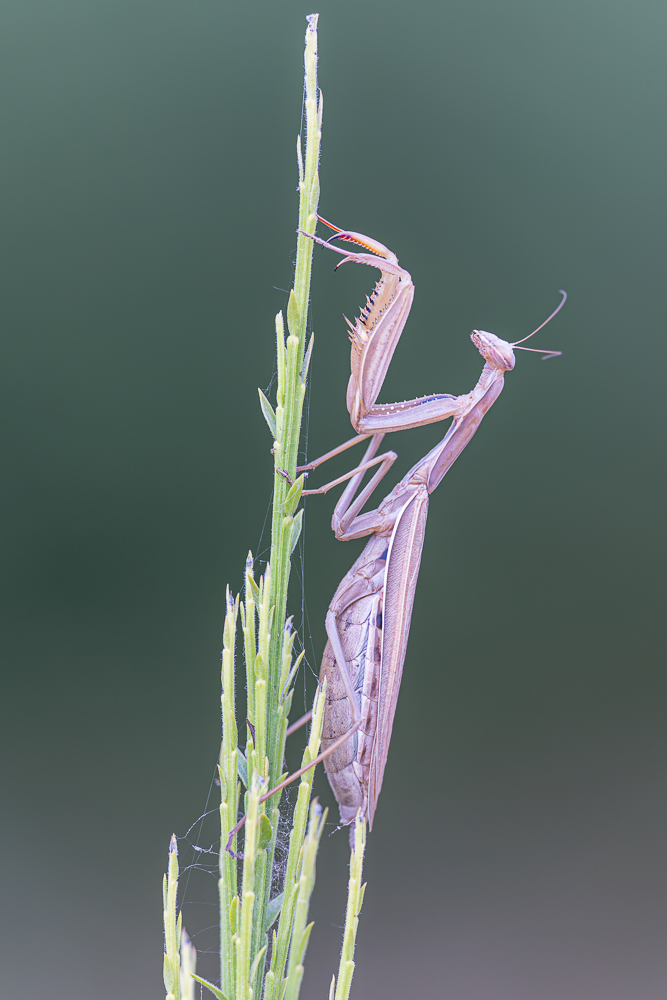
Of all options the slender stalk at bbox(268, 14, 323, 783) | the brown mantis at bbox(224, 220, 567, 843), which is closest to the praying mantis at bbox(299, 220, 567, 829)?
the brown mantis at bbox(224, 220, 567, 843)

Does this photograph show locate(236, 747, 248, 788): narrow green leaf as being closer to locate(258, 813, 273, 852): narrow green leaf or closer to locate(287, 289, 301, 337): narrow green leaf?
Result: locate(258, 813, 273, 852): narrow green leaf

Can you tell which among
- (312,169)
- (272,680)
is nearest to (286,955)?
(272,680)

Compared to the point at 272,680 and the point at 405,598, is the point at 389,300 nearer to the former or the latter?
the point at 405,598

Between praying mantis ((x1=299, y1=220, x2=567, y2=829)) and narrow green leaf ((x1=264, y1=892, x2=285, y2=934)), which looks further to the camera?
praying mantis ((x1=299, y1=220, x2=567, y2=829))

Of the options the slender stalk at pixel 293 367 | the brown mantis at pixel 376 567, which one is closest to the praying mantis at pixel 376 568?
the brown mantis at pixel 376 567

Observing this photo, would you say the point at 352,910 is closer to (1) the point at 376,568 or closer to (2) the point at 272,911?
(2) the point at 272,911

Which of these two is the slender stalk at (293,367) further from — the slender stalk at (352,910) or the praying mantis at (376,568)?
the praying mantis at (376,568)
